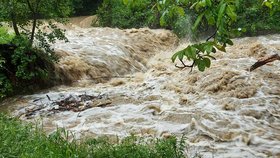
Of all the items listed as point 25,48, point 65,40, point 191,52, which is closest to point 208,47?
point 191,52

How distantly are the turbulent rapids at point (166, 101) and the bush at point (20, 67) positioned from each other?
303 millimetres

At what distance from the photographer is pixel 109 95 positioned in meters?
7.44

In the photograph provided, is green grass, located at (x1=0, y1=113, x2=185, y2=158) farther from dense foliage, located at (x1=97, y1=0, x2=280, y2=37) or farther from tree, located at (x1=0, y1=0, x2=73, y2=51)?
dense foliage, located at (x1=97, y1=0, x2=280, y2=37)

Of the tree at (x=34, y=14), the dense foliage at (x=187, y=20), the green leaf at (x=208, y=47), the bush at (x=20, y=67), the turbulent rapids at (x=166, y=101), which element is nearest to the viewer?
the green leaf at (x=208, y=47)

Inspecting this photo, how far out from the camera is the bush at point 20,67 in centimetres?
704

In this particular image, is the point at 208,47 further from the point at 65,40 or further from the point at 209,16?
the point at 65,40

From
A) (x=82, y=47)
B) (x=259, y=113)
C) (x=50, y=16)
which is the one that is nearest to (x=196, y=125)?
(x=259, y=113)

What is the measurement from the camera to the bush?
7.04 metres

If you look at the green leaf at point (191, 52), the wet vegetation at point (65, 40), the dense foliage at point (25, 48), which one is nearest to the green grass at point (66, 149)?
the wet vegetation at point (65, 40)

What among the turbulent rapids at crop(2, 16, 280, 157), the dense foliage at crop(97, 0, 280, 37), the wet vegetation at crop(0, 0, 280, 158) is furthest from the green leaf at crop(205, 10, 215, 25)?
the dense foliage at crop(97, 0, 280, 37)

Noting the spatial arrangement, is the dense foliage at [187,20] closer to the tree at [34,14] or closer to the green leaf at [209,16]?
the tree at [34,14]

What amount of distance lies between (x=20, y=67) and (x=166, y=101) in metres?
2.74

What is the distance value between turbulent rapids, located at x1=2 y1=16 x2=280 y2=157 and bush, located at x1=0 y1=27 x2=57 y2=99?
11.9 inches

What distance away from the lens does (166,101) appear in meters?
6.88
